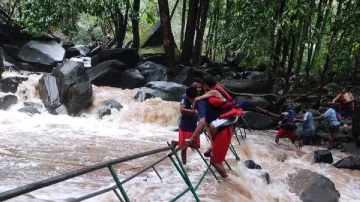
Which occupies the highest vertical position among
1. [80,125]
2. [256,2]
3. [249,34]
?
[256,2]

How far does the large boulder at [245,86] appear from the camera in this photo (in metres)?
13.0

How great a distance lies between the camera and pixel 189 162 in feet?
21.4

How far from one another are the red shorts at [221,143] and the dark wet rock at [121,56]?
11907 mm

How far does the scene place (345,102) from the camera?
11281 millimetres

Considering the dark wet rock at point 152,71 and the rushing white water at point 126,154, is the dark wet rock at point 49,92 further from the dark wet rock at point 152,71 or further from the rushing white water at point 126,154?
the dark wet rock at point 152,71

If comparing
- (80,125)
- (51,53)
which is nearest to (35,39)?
(51,53)

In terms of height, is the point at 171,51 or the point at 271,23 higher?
the point at 271,23

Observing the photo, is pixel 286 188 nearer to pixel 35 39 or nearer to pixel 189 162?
pixel 189 162

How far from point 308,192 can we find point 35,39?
54.3 ft

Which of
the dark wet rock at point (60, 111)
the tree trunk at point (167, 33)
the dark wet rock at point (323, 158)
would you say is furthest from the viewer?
the tree trunk at point (167, 33)

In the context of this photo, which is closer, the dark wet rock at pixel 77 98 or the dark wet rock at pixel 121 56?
the dark wet rock at pixel 77 98

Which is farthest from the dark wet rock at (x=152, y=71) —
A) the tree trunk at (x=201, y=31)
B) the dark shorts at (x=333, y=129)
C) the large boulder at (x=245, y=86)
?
→ the dark shorts at (x=333, y=129)

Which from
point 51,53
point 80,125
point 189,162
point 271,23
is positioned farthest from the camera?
point 51,53

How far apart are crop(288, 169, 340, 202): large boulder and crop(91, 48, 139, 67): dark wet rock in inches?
453
